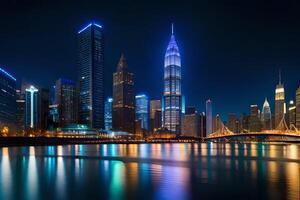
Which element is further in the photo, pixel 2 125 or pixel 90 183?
pixel 2 125

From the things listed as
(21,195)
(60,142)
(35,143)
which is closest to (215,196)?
(21,195)

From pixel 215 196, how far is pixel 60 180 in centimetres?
1220

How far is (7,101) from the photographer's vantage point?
172 meters

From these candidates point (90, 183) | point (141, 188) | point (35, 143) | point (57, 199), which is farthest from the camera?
point (35, 143)

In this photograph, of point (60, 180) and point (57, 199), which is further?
point (60, 180)

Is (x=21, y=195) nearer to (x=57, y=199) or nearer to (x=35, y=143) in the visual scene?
(x=57, y=199)

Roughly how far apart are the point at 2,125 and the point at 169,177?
146 metres

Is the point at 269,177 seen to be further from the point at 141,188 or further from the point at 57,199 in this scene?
the point at 57,199

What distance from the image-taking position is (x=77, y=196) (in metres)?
21.2

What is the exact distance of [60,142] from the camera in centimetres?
15575

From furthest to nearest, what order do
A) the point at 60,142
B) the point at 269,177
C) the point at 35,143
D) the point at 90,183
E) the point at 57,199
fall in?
1. the point at 60,142
2. the point at 35,143
3. the point at 269,177
4. the point at 90,183
5. the point at 57,199

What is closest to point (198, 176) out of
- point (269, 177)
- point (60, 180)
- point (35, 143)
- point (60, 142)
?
point (269, 177)

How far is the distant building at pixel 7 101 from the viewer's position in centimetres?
16400

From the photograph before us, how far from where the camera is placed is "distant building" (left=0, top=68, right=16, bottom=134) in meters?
164
